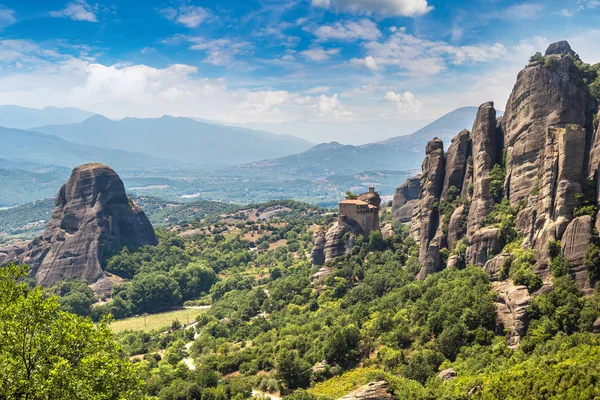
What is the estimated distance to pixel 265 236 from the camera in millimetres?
151875

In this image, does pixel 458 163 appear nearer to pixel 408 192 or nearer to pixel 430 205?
pixel 430 205

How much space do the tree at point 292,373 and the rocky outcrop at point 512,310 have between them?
1880cm

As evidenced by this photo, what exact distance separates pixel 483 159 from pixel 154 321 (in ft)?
221

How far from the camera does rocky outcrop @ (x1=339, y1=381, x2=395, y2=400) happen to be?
33.9m

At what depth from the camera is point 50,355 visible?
22.0 meters

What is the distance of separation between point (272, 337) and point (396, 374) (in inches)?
907

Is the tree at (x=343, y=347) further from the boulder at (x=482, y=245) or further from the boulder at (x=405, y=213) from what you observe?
the boulder at (x=405, y=213)

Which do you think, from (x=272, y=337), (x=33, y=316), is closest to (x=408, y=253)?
(x=272, y=337)

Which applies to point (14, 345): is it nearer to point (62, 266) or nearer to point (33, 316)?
point (33, 316)

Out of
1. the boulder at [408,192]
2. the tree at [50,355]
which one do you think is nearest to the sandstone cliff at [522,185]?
the tree at [50,355]

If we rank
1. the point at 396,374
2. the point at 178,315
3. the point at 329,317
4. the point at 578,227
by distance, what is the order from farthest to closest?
1. the point at 178,315
2. the point at 329,317
3. the point at 396,374
4. the point at 578,227

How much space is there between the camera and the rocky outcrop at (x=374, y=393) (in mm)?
33938

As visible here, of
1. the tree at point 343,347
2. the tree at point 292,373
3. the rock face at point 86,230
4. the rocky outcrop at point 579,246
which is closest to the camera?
the rocky outcrop at point 579,246

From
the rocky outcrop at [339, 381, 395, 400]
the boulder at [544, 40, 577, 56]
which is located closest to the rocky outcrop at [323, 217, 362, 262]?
the boulder at [544, 40, 577, 56]
